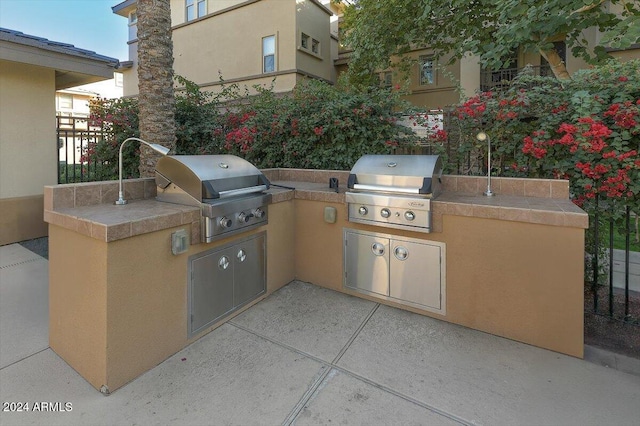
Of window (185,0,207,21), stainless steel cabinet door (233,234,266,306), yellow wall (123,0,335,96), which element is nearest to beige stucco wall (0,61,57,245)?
stainless steel cabinet door (233,234,266,306)

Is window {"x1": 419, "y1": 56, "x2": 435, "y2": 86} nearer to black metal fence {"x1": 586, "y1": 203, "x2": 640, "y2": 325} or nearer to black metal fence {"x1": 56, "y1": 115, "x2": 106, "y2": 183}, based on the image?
black metal fence {"x1": 586, "y1": 203, "x2": 640, "y2": 325}

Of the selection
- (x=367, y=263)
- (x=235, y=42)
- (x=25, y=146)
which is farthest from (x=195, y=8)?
(x=367, y=263)

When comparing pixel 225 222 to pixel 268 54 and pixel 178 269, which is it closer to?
pixel 178 269

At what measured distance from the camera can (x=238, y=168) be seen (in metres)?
2.98

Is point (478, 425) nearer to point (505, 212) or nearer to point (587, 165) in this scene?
point (505, 212)

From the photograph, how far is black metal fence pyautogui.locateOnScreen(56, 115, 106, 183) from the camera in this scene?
6.18 meters

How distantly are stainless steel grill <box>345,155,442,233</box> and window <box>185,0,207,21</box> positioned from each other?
13579 millimetres

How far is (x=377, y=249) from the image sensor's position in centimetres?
312

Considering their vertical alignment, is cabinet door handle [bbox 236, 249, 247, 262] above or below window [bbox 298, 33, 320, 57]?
below

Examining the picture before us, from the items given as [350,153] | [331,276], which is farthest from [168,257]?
[350,153]

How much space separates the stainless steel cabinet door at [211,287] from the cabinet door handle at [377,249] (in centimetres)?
128

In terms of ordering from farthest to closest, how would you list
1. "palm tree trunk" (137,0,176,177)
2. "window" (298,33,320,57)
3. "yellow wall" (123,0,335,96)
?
"window" (298,33,320,57), "yellow wall" (123,0,335,96), "palm tree trunk" (137,0,176,177)

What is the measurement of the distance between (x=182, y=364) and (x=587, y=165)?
3.69 m

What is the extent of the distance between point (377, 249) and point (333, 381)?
130 centimetres
